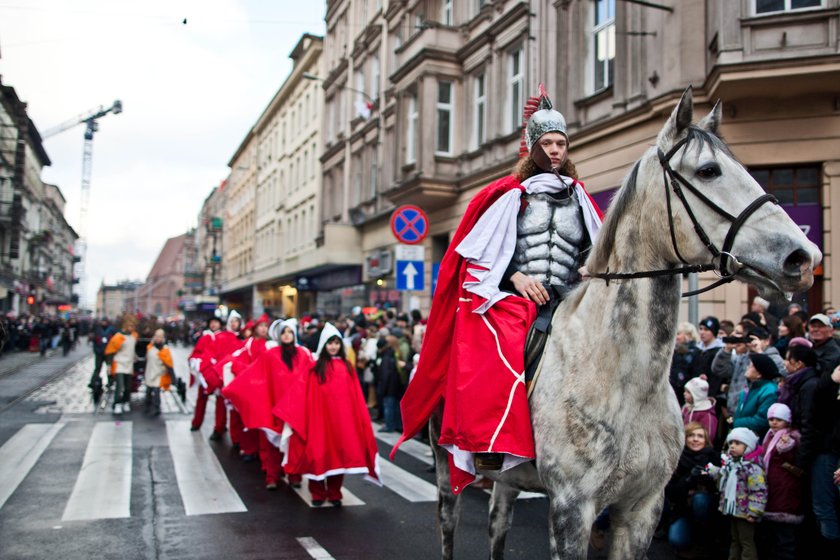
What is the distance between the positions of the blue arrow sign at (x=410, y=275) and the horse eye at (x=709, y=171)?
36.1 feet

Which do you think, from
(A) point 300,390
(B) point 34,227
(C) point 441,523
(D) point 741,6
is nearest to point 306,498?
(A) point 300,390

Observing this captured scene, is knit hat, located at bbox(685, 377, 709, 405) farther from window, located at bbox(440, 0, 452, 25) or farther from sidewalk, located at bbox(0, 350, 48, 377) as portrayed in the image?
sidewalk, located at bbox(0, 350, 48, 377)

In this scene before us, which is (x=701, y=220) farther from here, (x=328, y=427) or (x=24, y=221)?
(x=24, y=221)

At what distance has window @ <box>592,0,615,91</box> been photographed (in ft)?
49.9

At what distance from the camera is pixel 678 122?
117 inches

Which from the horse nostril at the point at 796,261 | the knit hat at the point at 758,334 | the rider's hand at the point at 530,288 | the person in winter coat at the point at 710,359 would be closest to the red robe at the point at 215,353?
the person in winter coat at the point at 710,359

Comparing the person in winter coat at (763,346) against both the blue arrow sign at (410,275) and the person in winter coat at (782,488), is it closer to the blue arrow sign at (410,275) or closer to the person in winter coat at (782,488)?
the person in winter coat at (782,488)

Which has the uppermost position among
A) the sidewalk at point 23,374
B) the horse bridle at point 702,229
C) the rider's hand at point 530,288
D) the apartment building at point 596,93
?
the apartment building at point 596,93

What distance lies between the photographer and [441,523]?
14.4 feet

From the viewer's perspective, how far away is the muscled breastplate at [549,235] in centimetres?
385

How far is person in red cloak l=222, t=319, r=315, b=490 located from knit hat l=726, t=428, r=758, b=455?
15.7ft

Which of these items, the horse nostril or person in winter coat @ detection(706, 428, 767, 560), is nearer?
the horse nostril

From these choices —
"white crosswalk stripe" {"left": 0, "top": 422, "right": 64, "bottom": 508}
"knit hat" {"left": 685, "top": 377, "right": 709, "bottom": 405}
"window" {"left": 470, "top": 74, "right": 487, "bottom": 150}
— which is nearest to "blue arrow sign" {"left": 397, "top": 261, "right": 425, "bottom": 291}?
"white crosswalk stripe" {"left": 0, "top": 422, "right": 64, "bottom": 508}

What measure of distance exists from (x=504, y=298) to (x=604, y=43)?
13.4m
